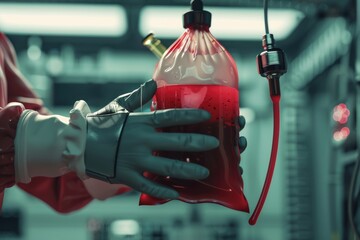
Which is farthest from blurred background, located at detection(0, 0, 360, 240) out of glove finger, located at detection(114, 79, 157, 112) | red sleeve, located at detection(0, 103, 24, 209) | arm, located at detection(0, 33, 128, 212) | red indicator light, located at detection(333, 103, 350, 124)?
red sleeve, located at detection(0, 103, 24, 209)

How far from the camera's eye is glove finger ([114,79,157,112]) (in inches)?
36.1

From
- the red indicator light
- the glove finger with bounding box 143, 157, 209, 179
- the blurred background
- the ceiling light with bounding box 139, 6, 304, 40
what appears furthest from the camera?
the ceiling light with bounding box 139, 6, 304, 40

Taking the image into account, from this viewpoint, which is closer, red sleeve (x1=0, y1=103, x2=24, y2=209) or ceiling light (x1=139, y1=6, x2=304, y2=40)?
red sleeve (x1=0, y1=103, x2=24, y2=209)

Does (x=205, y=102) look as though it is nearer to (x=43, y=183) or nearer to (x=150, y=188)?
(x=150, y=188)

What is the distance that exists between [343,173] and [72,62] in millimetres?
3621

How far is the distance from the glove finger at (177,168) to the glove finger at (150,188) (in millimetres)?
23

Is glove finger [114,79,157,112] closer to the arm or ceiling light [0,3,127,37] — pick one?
the arm

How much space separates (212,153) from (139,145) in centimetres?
15

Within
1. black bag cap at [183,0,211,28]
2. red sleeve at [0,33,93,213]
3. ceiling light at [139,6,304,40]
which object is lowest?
red sleeve at [0,33,93,213]

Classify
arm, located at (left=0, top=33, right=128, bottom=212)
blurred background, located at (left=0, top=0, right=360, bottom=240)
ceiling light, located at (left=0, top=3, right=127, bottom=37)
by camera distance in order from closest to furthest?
arm, located at (left=0, top=33, right=128, bottom=212), blurred background, located at (left=0, top=0, right=360, bottom=240), ceiling light, located at (left=0, top=3, right=127, bottom=37)

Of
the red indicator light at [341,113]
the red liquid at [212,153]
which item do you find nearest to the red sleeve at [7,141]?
the red liquid at [212,153]

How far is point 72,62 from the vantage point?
565 cm

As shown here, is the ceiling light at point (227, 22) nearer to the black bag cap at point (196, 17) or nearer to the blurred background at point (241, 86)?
the blurred background at point (241, 86)

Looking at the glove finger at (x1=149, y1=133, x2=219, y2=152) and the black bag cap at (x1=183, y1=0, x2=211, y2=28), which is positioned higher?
the black bag cap at (x1=183, y1=0, x2=211, y2=28)
